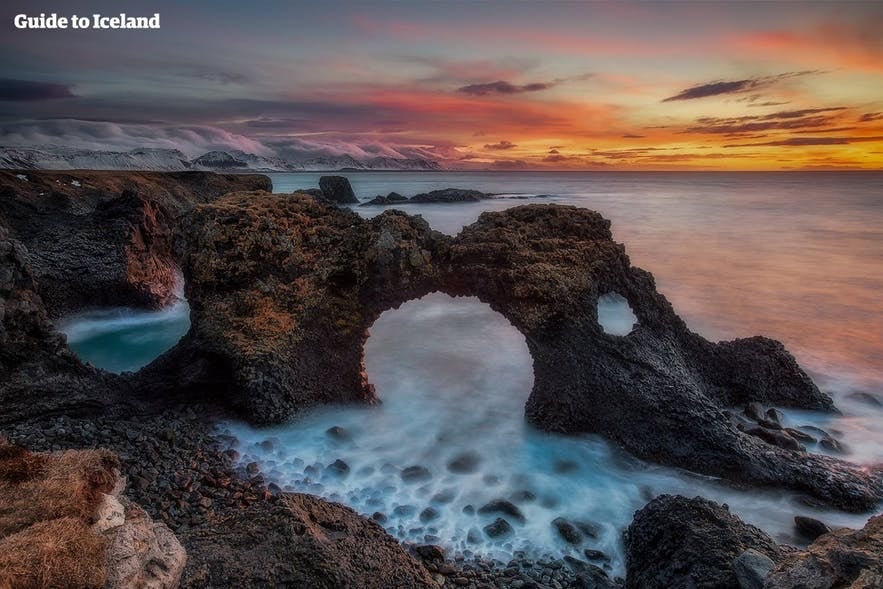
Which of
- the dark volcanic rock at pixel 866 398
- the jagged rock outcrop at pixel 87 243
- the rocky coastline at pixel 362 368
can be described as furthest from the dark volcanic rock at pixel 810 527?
the jagged rock outcrop at pixel 87 243

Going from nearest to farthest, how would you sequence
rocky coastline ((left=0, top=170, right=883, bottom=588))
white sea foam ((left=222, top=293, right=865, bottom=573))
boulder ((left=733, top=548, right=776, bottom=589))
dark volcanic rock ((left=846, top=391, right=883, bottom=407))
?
1. boulder ((left=733, top=548, right=776, bottom=589))
2. white sea foam ((left=222, top=293, right=865, bottom=573))
3. rocky coastline ((left=0, top=170, right=883, bottom=588))
4. dark volcanic rock ((left=846, top=391, right=883, bottom=407))

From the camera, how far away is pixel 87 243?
14.5 meters

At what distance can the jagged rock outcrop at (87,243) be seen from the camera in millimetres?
13969

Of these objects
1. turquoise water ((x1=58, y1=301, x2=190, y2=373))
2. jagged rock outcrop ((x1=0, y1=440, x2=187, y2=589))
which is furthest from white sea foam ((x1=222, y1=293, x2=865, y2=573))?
turquoise water ((x1=58, y1=301, x2=190, y2=373))

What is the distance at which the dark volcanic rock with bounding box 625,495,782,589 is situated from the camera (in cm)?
453

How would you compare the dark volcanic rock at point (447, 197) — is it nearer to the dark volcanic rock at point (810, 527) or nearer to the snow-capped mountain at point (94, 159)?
the snow-capped mountain at point (94, 159)

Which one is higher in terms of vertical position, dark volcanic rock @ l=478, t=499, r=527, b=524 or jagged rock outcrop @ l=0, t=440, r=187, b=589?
jagged rock outcrop @ l=0, t=440, r=187, b=589

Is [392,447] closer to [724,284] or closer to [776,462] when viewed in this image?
[776,462]

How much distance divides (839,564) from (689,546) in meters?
1.53

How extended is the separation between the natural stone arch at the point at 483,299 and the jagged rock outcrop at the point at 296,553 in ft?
11.6

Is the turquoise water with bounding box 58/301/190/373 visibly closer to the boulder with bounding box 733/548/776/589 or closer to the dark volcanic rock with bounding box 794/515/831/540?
the boulder with bounding box 733/548/776/589

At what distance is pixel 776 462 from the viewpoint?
6949 mm

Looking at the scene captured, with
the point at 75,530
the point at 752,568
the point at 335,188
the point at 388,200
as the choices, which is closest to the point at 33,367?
the point at 75,530

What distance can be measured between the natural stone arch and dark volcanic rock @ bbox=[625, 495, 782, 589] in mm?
2099
